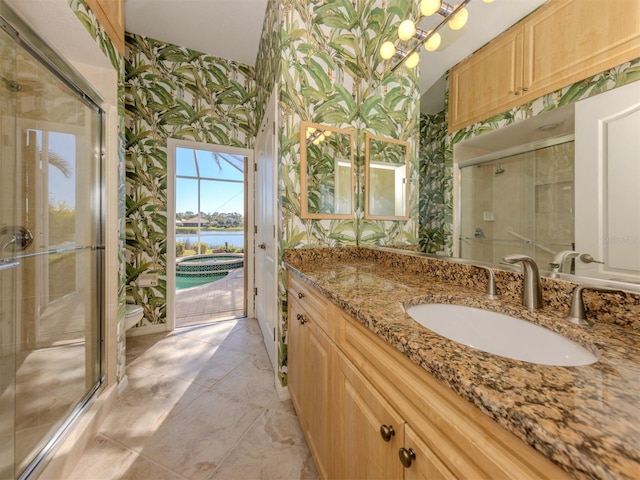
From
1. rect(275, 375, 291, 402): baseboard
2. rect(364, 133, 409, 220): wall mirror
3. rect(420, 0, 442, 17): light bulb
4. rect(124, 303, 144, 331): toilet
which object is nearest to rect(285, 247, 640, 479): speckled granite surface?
rect(364, 133, 409, 220): wall mirror

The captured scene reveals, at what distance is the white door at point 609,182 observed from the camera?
23.4 inches

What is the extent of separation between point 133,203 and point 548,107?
3115 millimetres

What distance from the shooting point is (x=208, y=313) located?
10.3ft

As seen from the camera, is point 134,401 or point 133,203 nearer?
point 134,401

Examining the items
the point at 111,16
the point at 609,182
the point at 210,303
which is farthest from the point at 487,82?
the point at 210,303

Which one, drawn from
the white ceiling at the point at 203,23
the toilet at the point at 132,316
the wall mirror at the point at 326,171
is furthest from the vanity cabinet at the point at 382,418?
the white ceiling at the point at 203,23

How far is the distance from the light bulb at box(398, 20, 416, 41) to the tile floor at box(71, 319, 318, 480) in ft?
Answer: 7.37

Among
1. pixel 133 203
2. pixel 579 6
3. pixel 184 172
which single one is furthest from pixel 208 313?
pixel 184 172

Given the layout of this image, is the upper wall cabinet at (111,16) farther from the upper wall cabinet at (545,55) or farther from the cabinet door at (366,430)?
the cabinet door at (366,430)

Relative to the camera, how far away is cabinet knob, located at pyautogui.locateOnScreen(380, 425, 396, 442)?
1.85 feet

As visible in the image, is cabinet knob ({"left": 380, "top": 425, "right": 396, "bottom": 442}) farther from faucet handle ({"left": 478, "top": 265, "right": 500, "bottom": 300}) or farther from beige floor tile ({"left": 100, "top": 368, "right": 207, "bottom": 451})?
beige floor tile ({"left": 100, "top": 368, "right": 207, "bottom": 451})

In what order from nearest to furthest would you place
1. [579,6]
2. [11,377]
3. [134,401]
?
1. [579,6]
2. [11,377]
3. [134,401]

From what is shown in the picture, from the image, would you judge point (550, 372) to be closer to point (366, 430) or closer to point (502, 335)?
point (502, 335)

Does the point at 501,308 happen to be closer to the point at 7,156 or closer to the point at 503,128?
the point at 503,128
